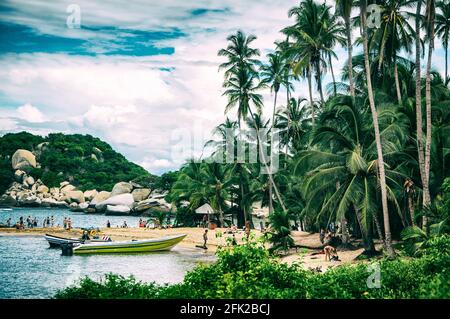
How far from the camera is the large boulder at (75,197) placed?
317ft

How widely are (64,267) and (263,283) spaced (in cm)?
1989

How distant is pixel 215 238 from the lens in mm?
39250

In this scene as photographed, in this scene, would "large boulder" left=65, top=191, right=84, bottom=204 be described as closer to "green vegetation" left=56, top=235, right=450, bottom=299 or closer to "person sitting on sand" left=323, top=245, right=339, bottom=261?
"person sitting on sand" left=323, top=245, right=339, bottom=261

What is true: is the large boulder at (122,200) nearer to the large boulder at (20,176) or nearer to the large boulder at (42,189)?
the large boulder at (20,176)

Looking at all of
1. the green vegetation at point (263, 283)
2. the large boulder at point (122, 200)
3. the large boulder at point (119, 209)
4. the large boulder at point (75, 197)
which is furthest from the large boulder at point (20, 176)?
the green vegetation at point (263, 283)

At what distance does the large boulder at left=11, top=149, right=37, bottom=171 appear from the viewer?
68875 mm

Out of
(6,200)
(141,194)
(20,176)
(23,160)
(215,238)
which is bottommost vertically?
(215,238)

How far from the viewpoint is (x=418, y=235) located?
57.3 ft

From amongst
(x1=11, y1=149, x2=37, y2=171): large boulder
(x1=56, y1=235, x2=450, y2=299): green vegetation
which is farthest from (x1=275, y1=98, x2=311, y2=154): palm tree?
(x1=11, y1=149, x2=37, y2=171): large boulder

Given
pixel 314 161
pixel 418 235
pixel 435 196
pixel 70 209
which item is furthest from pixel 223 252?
pixel 70 209

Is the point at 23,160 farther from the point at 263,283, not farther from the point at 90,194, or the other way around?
the point at 263,283

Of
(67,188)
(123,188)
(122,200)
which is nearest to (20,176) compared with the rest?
(67,188)
